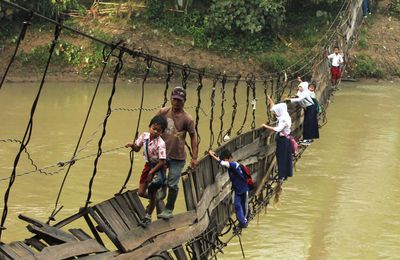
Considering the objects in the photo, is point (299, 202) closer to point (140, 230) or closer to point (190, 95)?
point (140, 230)

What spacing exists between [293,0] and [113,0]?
5.18 meters

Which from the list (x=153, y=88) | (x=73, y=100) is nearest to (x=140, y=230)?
(x=73, y=100)

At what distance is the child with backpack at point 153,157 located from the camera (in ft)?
13.3

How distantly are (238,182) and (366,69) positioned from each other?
13878 millimetres

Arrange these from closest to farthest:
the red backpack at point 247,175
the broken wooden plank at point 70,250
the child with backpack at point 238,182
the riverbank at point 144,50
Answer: the broken wooden plank at point 70,250 < the child with backpack at point 238,182 < the red backpack at point 247,175 < the riverbank at point 144,50

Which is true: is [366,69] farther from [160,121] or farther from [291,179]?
[160,121]

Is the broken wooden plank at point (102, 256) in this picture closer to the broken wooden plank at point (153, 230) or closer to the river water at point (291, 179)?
the broken wooden plank at point (153, 230)

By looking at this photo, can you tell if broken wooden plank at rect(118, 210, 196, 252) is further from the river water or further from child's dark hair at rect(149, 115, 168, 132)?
the river water

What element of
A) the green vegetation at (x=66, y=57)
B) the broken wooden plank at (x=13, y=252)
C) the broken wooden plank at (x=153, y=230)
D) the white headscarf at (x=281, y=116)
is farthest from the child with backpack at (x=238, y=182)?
the green vegetation at (x=66, y=57)

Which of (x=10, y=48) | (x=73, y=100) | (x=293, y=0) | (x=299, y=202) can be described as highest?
(x=293, y=0)

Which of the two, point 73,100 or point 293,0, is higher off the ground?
point 293,0

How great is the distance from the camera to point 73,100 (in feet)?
48.1

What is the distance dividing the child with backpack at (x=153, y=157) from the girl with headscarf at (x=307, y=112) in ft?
11.2

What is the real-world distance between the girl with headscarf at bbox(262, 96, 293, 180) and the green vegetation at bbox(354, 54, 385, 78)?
40.5ft
